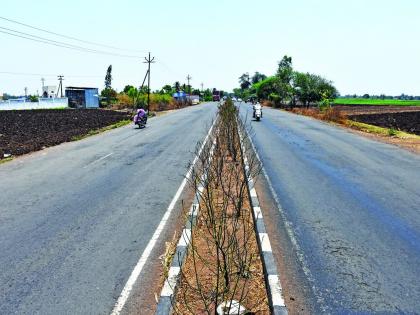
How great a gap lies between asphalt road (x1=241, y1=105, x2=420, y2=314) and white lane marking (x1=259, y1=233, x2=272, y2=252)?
1.59ft

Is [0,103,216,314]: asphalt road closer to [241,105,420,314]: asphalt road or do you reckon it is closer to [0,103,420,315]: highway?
[0,103,420,315]: highway

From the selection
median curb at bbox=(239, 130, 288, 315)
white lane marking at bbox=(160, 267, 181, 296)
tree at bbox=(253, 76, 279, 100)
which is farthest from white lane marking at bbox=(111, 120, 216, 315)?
tree at bbox=(253, 76, 279, 100)

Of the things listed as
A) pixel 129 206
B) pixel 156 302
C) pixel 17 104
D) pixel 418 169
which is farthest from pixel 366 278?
pixel 17 104

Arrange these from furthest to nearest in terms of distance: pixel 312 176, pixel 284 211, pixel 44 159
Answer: pixel 44 159
pixel 312 176
pixel 284 211

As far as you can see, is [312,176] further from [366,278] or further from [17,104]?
[17,104]

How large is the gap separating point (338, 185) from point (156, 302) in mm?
7238

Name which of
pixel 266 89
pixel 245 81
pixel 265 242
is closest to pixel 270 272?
pixel 265 242

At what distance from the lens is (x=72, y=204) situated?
8.52m

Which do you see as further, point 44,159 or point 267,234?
point 44,159

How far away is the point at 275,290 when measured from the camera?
4637 mm

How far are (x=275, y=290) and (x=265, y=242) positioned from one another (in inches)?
61.9

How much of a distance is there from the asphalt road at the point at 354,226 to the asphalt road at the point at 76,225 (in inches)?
106

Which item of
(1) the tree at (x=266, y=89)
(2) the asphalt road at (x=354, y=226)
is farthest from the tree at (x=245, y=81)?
(2) the asphalt road at (x=354, y=226)

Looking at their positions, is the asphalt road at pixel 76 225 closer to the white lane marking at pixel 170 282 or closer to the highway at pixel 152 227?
the highway at pixel 152 227
